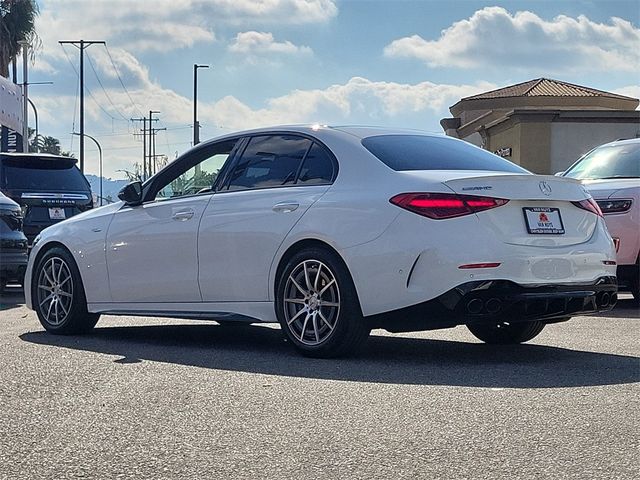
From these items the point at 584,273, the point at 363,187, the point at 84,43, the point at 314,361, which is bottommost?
the point at 314,361

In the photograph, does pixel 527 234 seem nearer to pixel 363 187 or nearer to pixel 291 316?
pixel 363 187

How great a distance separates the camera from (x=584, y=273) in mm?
6262

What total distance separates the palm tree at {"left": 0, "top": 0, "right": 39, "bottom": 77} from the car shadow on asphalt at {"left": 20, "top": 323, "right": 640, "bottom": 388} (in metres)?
43.1

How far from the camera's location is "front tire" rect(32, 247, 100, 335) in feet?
26.6

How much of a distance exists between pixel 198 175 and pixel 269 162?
0.77 metres

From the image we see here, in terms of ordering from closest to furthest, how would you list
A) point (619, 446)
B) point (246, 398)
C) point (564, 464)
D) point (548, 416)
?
point (564, 464)
point (619, 446)
point (548, 416)
point (246, 398)

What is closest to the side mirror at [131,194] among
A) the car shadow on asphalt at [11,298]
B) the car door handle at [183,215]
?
the car door handle at [183,215]

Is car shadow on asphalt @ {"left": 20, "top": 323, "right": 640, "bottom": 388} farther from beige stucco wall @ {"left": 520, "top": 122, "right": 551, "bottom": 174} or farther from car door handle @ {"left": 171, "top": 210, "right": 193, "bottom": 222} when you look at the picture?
beige stucco wall @ {"left": 520, "top": 122, "right": 551, "bottom": 174}

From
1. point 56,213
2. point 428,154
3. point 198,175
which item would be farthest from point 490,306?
point 56,213

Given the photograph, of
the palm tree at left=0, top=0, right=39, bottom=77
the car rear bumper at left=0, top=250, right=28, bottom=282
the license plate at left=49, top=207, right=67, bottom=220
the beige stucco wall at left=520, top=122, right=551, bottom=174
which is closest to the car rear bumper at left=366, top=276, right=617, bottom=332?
the car rear bumper at left=0, top=250, right=28, bottom=282

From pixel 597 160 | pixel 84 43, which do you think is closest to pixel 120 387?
pixel 597 160

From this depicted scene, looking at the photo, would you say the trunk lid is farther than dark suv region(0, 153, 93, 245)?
No

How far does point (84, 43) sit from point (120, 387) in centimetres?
6045

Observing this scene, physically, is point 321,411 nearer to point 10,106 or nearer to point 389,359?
point 389,359
